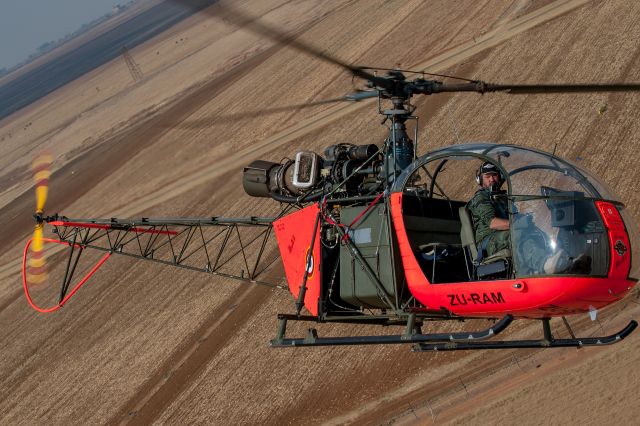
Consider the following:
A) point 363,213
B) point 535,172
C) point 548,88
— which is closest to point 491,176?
point 535,172

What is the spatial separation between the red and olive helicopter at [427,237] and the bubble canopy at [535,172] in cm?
2

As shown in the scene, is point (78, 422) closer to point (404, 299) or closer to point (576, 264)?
point (404, 299)

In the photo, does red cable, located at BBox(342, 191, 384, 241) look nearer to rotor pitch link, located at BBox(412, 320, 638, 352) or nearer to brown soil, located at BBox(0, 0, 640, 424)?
rotor pitch link, located at BBox(412, 320, 638, 352)

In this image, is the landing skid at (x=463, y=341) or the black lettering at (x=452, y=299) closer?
the landing skid at (x=463, y=341)

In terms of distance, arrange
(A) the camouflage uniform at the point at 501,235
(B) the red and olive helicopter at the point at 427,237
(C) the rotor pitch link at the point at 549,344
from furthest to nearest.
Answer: (C) the rotor pitch link at the point at 549,344, (A) the camouflage uniform at the point at 501,235, (B) the red and olive helicopter at the point at 427,237

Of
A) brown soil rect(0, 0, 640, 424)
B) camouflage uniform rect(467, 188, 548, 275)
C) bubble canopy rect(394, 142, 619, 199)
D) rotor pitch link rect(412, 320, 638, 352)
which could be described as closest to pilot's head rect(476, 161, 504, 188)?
camouflage uniform rect(467, 188, 548, 275)

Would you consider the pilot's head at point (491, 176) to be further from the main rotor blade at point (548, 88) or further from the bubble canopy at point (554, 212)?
the main rotor blade at point (548, 88)

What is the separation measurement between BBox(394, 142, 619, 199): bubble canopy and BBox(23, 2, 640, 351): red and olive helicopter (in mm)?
16

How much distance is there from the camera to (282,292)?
20.0 metres

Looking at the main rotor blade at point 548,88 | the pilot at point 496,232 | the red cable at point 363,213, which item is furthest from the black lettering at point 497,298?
the main rotor blade at point 548,88

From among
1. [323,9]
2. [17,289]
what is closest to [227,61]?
[323,9]

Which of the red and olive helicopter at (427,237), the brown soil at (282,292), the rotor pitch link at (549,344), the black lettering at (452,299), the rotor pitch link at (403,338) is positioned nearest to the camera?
the rotor pitch link at (403,338)

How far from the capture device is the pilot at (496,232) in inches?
348

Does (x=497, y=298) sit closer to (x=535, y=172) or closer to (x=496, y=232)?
(x=496, y=232)
